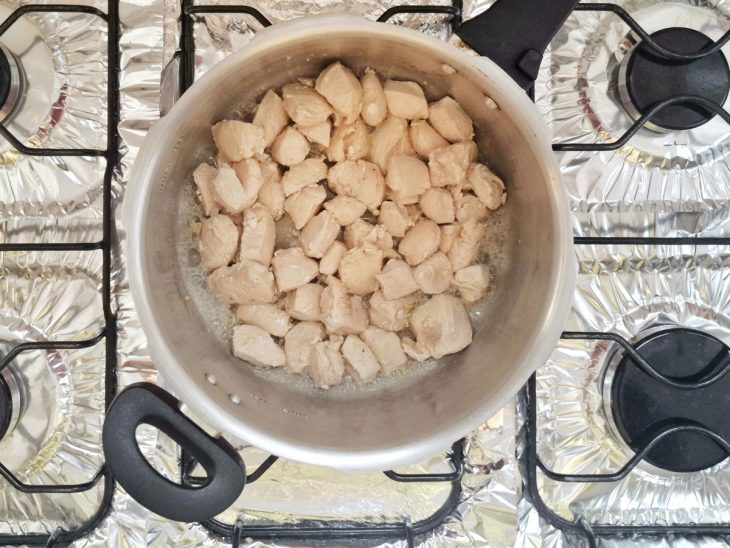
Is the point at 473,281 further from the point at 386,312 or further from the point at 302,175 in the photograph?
the point at 302,175

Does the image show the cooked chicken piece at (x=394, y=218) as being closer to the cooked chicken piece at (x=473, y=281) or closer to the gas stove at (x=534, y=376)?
the cooked chicken piece at (x=473, y=281)

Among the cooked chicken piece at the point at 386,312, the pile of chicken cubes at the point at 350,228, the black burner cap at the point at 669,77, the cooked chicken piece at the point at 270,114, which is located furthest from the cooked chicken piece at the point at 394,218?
the black burner cap at the point at 669,77

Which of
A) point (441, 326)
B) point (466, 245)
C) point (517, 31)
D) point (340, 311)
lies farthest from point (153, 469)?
point (517, 31)

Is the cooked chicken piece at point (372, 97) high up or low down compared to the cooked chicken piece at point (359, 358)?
up

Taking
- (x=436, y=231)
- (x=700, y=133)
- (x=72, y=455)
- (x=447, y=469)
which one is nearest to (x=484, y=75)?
(x=436, y=231)

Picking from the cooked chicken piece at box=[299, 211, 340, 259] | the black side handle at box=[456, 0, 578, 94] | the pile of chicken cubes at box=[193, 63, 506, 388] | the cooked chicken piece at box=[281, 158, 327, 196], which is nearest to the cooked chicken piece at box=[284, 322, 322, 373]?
the pile of chicken cubes at box=[193, 63, 506, 388]

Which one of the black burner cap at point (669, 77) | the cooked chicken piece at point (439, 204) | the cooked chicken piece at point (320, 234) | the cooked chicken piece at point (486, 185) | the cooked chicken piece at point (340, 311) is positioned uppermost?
the black burner cap at point (669, 77)
